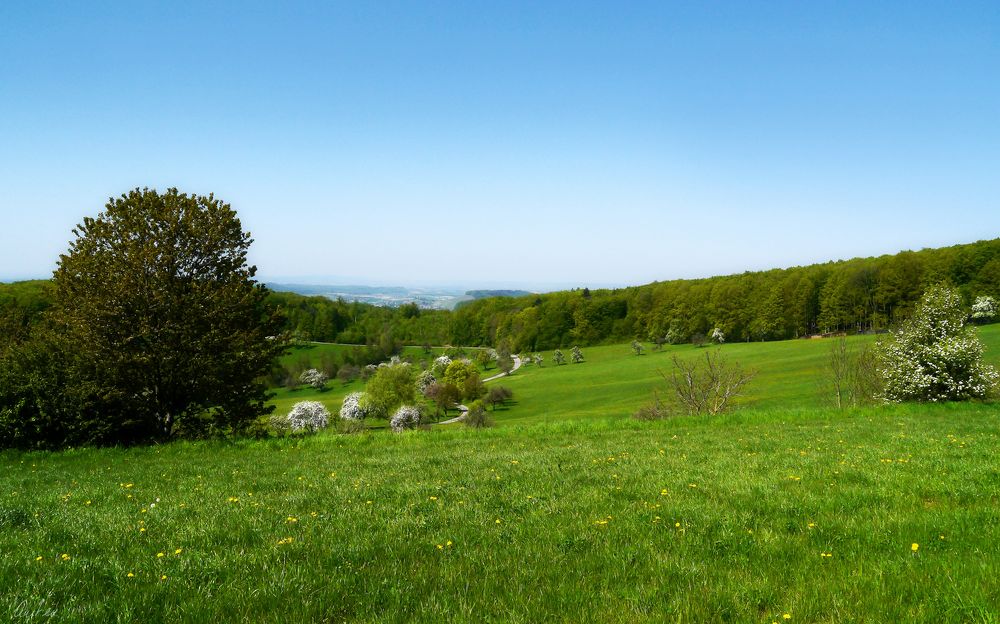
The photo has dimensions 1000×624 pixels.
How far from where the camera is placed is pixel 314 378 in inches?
5335

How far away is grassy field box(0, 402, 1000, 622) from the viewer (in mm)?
4645

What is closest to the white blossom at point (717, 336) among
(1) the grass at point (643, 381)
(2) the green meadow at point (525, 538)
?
(1) the grass at point (643, 381)

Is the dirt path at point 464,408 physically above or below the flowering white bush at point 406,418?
below

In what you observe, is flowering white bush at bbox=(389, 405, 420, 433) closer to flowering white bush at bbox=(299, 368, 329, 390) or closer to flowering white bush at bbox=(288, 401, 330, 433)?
flowering white bush at bbox=(288, 401, 330, 433)

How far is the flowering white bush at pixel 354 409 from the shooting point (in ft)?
298

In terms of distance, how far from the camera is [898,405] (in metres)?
25.4

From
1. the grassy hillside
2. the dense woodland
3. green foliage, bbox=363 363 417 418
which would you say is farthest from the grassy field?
green foliage, bbox=363 363 417 418

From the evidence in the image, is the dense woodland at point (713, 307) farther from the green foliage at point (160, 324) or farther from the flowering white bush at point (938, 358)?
the flowering white bush at point (938, 358)

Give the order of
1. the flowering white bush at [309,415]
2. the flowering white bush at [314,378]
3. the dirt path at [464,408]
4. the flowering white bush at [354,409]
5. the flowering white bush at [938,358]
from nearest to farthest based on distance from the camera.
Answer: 1. the flowering white bush at [938,358]
2. the flowering white bush at [309,415]
3. the dirt path at [464,408]
4. the flowering white bush at [354,409]
5. the flowering white bush at [314,378]

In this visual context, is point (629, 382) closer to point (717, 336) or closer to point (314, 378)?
point (717, 336)

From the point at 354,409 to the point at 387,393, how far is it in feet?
21.9

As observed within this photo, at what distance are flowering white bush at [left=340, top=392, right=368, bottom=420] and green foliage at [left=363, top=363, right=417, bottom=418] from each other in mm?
716

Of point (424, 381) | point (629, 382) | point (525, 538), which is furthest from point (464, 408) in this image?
point (525, 538)

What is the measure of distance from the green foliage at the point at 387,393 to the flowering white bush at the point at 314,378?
45.8 meters
